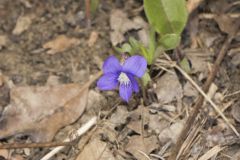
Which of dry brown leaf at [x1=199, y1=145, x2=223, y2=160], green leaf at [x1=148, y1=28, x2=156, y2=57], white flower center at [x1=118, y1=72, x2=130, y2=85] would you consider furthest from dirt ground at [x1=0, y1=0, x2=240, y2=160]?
white flower center at [x1=118, y1=72, x2=130, y2=85]

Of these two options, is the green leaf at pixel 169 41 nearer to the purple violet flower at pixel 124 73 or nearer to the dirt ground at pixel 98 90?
the dirt ground at pixel 98 90

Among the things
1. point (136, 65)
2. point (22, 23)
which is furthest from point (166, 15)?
point (22, 23)

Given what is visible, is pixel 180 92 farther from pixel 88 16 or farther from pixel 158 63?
pixel 88 16

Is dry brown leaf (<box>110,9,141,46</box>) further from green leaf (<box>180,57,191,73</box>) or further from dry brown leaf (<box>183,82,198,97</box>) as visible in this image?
dry brown leaf (<box>183,82,198,97</box>)

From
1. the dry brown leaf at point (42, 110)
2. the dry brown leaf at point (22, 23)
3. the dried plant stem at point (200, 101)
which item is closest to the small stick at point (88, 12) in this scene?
the dry brown leaf at point (22, 23)

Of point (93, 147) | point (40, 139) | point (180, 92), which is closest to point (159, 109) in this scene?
point (180, 92)

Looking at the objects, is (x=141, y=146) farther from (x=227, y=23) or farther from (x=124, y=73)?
(x=227, y=23)
